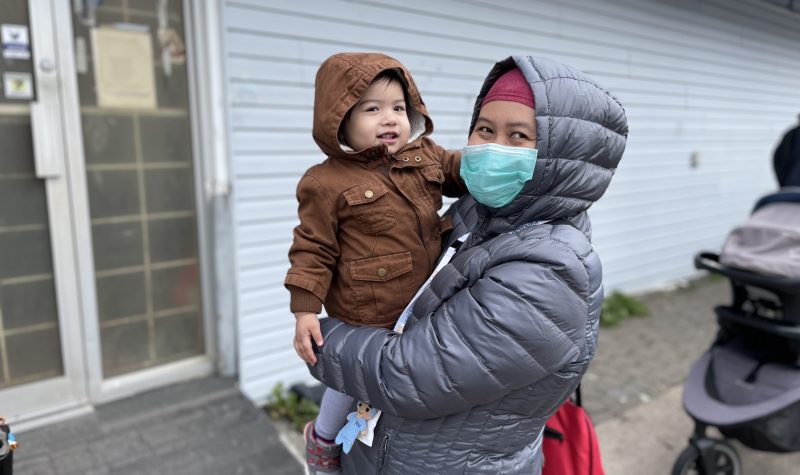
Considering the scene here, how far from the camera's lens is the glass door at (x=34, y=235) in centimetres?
293

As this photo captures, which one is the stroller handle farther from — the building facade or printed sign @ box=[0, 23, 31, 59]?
printed sign @ box=[0, 23, 31, 59]

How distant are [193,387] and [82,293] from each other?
3.03 ft

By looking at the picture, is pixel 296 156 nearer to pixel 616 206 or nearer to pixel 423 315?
pixel 423 315

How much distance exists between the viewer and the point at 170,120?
346cm

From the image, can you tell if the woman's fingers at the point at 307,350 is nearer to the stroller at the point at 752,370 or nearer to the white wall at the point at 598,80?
the white wall at the point at 598,80

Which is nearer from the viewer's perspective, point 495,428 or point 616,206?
point 495,428

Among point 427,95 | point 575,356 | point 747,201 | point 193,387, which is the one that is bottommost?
point 193,387

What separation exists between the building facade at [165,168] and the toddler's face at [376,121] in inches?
80.0

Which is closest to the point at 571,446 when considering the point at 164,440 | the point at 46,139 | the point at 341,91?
the point at 341,91

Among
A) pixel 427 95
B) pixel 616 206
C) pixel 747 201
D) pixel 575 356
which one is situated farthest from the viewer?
pixel 747 201

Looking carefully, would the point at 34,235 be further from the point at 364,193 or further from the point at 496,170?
the point at 496,170

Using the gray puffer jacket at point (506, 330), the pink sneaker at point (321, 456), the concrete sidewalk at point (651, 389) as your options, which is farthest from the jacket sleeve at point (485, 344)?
the concrete sidewalk at point (651, 389)

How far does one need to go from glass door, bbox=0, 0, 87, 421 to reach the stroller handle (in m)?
3.65

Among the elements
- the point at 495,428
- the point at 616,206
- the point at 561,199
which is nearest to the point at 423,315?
the point at 495,428
